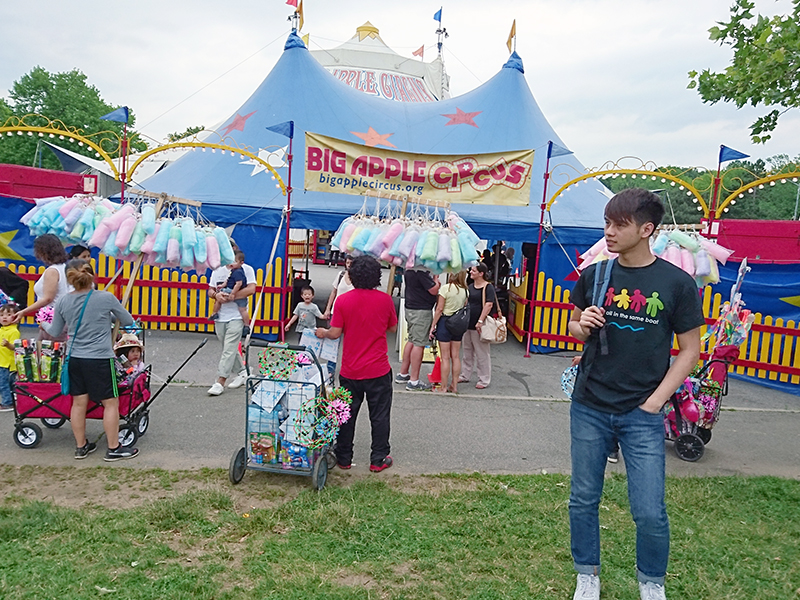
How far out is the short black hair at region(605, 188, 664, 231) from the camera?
273 cm

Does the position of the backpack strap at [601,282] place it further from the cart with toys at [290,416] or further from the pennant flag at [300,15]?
the pennant flag at [300,15]

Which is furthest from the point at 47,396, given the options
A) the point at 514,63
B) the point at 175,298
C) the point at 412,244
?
the point at 514,63

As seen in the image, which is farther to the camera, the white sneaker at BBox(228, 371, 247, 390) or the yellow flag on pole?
the yellow flag on pole

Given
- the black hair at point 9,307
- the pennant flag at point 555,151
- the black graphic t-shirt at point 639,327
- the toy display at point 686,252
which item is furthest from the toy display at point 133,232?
the pennant flag at point 555,151

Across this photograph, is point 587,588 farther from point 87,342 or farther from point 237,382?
point 237,382

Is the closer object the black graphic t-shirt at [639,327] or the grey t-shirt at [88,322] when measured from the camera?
the black graphic t-shirt at [639,327]

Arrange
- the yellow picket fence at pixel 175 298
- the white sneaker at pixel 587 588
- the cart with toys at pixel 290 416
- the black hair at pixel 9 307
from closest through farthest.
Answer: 1. the white sneaker at pixel 587 588
2. the cart with toys at pixel 290 416
3. the black hair at pixel 9 307
4. the yellow picket fence at pixel 175 298

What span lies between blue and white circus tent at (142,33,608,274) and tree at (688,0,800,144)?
490 cm

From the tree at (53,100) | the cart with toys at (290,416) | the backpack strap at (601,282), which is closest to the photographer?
the backpack strap at (601,282)

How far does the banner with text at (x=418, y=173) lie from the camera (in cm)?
919

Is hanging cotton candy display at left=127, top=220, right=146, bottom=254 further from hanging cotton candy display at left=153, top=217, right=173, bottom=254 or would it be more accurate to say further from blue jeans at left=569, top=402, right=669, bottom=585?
blue jeans at left=569, top=402, right=669, bottom=585

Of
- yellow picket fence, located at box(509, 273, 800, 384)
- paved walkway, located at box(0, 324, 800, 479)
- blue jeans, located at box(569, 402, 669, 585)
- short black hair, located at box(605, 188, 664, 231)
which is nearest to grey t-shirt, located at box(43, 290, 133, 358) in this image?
paved walkway, located at box(0, 324, 800, 479)

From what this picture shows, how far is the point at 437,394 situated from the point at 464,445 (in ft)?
5.68

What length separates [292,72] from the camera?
12859mm
